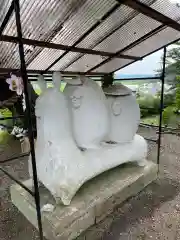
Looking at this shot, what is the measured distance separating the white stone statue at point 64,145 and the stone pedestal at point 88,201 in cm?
12

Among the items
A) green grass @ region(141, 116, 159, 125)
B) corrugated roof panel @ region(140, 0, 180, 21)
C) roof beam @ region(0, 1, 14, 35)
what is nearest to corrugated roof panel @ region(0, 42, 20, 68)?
roof beam @ region(0, 1, 14, 35)

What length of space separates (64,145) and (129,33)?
108 centimetres

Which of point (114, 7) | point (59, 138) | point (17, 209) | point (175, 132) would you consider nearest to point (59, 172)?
point (59, 138)

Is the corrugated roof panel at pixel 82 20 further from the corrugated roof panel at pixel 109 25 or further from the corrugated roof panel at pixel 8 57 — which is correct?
the corrugated roof panel at pixel 8 57

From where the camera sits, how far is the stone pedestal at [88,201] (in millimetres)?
1482

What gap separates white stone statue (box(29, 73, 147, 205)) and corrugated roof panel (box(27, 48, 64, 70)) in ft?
0.69

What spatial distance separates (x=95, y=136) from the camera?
1.83 m

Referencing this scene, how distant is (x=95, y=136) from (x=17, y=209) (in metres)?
0.99

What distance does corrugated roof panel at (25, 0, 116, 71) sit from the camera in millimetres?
1206

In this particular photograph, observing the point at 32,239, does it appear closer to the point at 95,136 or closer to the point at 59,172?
the point at 59,172

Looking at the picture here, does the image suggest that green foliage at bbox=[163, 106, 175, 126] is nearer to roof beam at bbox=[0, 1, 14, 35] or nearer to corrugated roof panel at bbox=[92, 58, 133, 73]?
corrugated roof panel at bbox=[92, 58, 133, 73]

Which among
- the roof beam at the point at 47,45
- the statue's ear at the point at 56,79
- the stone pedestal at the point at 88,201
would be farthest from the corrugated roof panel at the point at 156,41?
the stone pedestal at the point at 88,201

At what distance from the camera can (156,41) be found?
194 centimetres

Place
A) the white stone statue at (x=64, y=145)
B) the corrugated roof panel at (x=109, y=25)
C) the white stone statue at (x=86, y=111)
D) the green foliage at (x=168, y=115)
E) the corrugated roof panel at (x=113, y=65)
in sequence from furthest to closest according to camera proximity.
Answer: the green foliage at (x=168, y=115), the corrugated roof panel at (x=113, y=65), the white stone statue at (x=86, y=111), the white stone statue at (x=64, y=145), the corrugated roof panel at (x=109, y=25)
